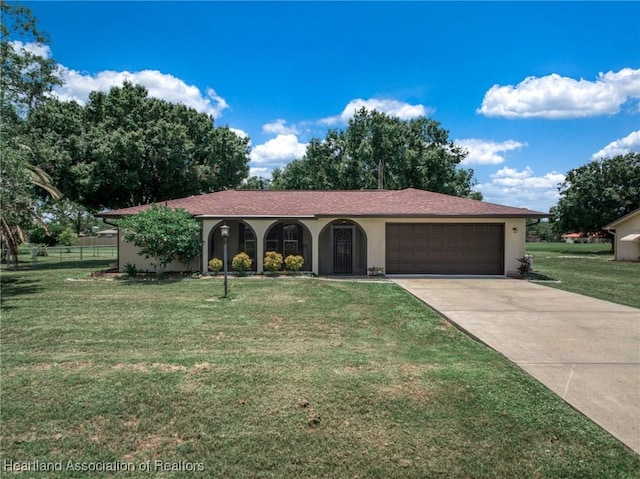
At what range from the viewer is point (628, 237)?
2395 centimetres

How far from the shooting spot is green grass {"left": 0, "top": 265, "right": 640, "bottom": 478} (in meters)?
2.97

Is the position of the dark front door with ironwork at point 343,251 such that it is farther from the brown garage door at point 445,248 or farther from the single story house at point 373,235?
the brown garage door at point 445,248

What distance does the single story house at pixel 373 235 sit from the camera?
14562mm

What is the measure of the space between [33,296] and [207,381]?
859 centimetres

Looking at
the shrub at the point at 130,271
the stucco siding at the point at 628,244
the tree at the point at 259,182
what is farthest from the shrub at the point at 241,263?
the tree at the point at 259,182

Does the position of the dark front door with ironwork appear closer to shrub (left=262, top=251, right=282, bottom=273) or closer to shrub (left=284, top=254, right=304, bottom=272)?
shrub (left=284, top=254, right=304, bottom=272)

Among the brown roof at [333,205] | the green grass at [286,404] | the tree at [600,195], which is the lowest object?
the green grass at [286,404]

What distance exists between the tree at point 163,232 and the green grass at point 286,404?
6160 millimetres

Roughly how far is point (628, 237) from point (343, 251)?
67.3ft

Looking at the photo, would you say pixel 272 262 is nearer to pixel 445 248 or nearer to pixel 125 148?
pixel 445 248

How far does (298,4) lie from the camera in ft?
39.2

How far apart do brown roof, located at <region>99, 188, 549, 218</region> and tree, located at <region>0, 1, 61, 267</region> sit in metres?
4.15

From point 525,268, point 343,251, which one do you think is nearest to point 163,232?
point 343,251

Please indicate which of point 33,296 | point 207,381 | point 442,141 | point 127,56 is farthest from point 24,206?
point 442,141
